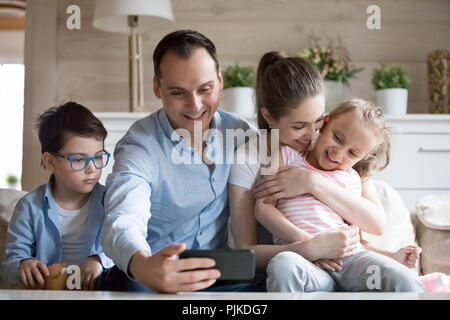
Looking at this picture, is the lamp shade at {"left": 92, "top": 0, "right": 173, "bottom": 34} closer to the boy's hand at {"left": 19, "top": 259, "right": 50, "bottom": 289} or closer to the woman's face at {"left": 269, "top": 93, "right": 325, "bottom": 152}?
the woman's face at {"left": 269, "top": 93, "right": 325, "bottom": 152}

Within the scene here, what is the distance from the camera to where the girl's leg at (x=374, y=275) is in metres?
0.79

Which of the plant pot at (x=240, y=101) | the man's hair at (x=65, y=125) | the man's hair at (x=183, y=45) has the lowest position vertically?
the man's hair at (x=65, y=125)

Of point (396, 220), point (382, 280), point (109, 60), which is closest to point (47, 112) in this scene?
point (109, 60)

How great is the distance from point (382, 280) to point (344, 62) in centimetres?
92

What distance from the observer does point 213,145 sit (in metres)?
0.99

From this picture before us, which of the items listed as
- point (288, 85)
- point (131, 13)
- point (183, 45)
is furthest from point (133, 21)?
point (288, 85)

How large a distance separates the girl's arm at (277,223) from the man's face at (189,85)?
0.19 metres

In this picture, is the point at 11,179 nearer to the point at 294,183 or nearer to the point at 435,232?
the point at 294,183

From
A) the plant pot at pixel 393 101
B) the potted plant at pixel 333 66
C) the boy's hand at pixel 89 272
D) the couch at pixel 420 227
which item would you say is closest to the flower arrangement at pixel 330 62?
the potted plant at pixel 333 66

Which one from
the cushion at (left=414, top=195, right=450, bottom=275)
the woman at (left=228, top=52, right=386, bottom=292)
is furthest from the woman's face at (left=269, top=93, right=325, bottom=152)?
the cushion at (left=414, top=195, right=450, bottom=275)

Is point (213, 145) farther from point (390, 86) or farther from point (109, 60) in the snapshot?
point (390, 86)

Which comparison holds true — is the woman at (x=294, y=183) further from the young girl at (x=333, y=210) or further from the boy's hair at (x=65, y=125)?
the boy's hair at (x=65, y=125)

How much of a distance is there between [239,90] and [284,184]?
42cm

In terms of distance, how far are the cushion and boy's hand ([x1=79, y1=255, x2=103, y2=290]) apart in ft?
2.44
